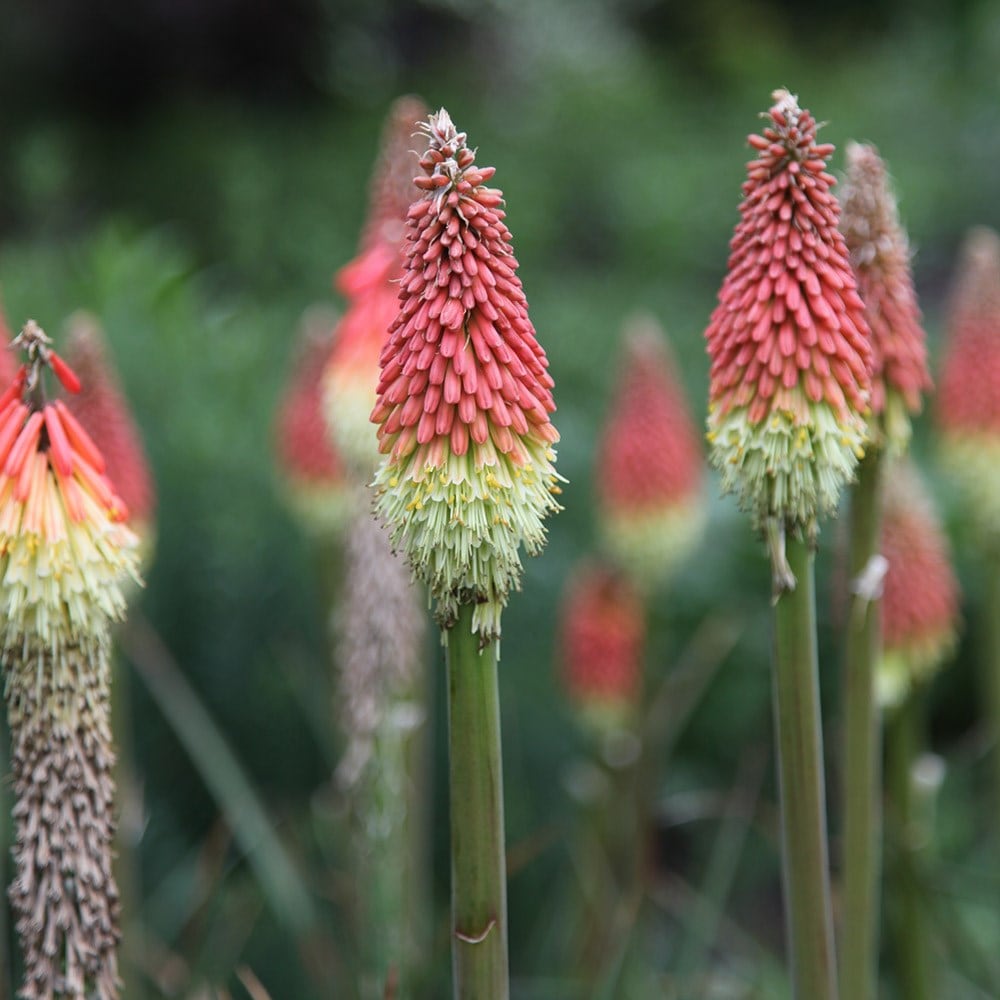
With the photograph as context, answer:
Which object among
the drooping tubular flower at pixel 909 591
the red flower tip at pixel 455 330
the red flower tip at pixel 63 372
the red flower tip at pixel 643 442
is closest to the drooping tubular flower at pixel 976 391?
the drooping tubular flower at pixel 909 591

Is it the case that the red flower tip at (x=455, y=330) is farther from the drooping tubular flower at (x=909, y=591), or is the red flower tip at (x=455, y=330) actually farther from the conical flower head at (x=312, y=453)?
the conical flower head at (x=312, y=453)

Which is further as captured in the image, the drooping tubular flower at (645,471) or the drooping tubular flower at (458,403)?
the drooping tubular flower at (645,471)

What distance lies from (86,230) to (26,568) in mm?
9473

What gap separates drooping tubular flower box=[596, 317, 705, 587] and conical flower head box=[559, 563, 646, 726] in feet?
0.49

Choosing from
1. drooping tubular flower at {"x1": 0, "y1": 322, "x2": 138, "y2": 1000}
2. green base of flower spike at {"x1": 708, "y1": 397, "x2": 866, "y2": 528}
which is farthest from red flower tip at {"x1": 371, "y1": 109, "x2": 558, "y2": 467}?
drooping tubular flower at {"x1": 0, "y1": 322, "x2": 138, "y2": 1000}

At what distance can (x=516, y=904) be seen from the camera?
4.79 meters

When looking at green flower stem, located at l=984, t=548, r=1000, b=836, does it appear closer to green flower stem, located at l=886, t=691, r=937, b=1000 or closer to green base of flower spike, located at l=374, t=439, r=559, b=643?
green flower stem, located at l=886, t=691, r=937, b=1000

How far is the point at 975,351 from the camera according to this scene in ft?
12.4

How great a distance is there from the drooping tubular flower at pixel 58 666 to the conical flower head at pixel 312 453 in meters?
1.90

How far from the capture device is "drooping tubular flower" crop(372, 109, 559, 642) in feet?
5.99

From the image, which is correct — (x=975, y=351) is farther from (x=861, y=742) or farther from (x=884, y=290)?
(x=861, y=742)

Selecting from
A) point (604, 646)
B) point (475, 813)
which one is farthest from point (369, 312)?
point (475, 813)

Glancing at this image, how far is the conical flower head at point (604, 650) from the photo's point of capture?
13.9ft

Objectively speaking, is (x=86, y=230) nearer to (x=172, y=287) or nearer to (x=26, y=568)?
(x=172, y=287)
